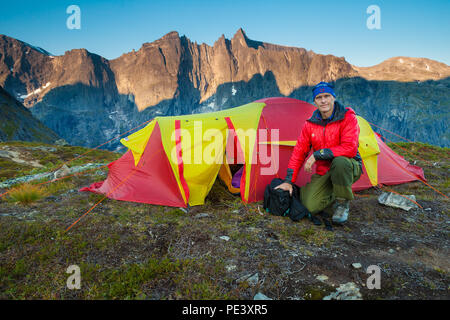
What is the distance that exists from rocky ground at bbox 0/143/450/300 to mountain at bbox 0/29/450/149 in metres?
121

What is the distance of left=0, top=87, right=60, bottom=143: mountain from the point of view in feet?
177

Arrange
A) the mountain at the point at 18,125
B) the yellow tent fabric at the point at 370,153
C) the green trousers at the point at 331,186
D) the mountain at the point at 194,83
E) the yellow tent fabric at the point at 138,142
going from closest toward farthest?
the green trousers at the point at 331,186 < the yellow tent fabric at the point at 138,142 < the yellow tent fabric at the point at 370,153 < the mountain at the point at 18,125 < the mountain at the point at 194,83

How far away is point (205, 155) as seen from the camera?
5.55 m

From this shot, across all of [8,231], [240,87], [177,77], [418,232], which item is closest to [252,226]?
[418,232]

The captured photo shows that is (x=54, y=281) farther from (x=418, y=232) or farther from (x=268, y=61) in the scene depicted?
(x=268, y=61)

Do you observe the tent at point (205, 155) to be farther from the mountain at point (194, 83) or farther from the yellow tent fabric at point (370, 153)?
the mountain at point (194, 83)

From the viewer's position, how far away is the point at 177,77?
132000mm

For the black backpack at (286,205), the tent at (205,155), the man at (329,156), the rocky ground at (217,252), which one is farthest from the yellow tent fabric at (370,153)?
the black backpack at (286,205)

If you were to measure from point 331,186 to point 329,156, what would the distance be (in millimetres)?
704

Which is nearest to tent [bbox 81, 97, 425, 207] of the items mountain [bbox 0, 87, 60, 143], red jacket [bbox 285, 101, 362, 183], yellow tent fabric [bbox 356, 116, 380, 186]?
yellow tent fabric [bbox 356, 116, 380, 186]

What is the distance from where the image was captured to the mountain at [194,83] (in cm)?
11731

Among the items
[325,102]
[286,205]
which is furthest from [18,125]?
[325,102]

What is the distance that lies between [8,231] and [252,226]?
174 inches

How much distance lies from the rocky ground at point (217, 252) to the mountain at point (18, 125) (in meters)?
65.9
